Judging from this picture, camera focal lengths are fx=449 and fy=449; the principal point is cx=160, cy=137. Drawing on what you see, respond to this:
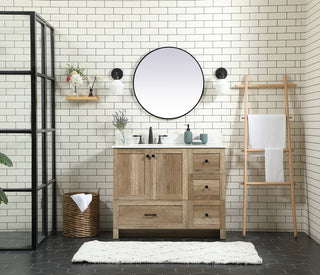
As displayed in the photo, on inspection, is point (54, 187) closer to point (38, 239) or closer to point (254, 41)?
point (38, 239)

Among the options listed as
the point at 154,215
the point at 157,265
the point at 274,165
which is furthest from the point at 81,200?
the point at 274,165

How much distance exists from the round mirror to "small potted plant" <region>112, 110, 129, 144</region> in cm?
28

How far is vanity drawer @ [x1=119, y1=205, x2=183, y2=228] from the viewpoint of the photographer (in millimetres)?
5086

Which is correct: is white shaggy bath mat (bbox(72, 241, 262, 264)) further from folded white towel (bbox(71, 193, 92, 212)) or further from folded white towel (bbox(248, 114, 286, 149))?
folded white towel (bbox(248, 114, 286, 149))

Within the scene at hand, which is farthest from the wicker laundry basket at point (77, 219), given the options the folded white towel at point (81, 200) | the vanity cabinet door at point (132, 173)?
the vanity cabinet door at point (132, 173)

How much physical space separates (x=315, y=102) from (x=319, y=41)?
687 millimetres

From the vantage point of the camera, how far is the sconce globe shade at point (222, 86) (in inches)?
216

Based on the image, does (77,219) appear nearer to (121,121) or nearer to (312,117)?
(121,121)

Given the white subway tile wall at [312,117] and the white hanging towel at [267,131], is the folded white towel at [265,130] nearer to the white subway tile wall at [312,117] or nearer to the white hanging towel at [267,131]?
the white hanging towel at [267,131]

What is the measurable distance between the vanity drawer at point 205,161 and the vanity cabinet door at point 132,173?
20.9 inches

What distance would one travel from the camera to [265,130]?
17.8 feet

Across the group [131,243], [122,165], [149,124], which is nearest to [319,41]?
[149,124]

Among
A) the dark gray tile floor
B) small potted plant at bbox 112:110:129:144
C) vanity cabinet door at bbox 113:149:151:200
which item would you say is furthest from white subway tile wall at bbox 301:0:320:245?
small potted plant at bbox 112:110:129:144

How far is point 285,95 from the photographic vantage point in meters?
5.46
